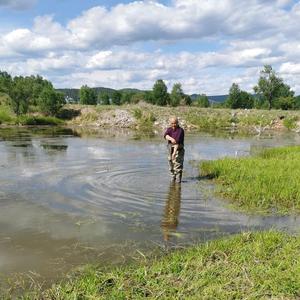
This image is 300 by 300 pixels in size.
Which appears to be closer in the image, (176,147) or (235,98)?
(176,147)

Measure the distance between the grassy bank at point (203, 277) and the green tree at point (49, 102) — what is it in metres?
62.0

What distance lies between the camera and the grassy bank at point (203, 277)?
6.63 metres

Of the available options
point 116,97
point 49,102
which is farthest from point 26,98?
point 116,97

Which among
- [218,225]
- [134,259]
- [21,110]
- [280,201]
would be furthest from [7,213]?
[21,110]

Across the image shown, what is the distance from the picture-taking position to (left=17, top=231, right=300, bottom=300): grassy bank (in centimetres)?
663

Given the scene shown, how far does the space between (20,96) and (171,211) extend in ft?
195

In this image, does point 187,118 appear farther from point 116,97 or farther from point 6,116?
point 116,97

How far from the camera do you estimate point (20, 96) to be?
6712cm

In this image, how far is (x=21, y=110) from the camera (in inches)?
2645

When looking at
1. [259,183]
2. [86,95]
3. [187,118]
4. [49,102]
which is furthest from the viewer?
[86,95]

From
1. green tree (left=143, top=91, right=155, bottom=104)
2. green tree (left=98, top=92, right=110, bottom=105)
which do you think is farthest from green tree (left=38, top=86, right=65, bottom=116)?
green tree (left=98, top=92, right=110, bottom=105)

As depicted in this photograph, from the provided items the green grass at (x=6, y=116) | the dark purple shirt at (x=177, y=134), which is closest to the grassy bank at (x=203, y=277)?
the dark purple shirt at (x=177, y=134)

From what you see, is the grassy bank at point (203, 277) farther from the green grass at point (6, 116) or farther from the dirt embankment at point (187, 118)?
the green grass at point (6, 116)

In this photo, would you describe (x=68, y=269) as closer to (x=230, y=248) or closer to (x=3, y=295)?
(x=3, y=295)
